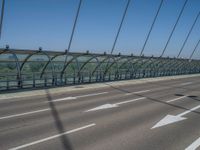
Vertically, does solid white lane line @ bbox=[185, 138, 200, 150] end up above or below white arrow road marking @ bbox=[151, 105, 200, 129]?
above

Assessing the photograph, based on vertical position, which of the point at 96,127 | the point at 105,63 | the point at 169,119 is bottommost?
the point at 169,119

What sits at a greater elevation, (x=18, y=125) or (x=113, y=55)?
(x=113, y=55)

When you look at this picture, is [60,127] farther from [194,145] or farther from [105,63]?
[105,63]

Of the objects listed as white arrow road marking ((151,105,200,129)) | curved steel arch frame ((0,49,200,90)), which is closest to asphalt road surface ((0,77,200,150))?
white arrow road marking ((151,105,200,129))

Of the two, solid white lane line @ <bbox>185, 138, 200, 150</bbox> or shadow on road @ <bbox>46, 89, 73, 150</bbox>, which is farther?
solid white lane line @ <bbox>185, 138, 200, 150</bbox>

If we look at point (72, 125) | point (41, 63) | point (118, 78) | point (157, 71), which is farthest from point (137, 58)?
point (72, 125)

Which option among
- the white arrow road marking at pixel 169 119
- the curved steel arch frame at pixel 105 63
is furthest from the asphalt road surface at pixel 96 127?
the curved steel arch frame at pixel 105 63

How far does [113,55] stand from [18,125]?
2128cm

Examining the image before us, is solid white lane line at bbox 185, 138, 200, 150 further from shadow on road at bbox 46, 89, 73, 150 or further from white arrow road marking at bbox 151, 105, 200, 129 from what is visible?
shadow on road at bbox 46, 89, 73, 150

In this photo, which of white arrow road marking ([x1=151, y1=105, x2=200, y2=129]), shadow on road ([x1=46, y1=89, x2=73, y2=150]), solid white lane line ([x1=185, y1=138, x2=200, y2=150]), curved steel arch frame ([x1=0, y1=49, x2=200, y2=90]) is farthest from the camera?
curved steel arch frame ([x1=0, y1=49, x2=200, y2=90])

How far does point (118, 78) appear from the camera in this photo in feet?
109

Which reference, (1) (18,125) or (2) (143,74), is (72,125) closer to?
(1) (18,125)

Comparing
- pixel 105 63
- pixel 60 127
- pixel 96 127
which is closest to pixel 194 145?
pixel 96 127

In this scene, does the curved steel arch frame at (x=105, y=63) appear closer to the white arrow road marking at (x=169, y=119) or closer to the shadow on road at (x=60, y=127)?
the shadow on road at (x=60, y=127)
